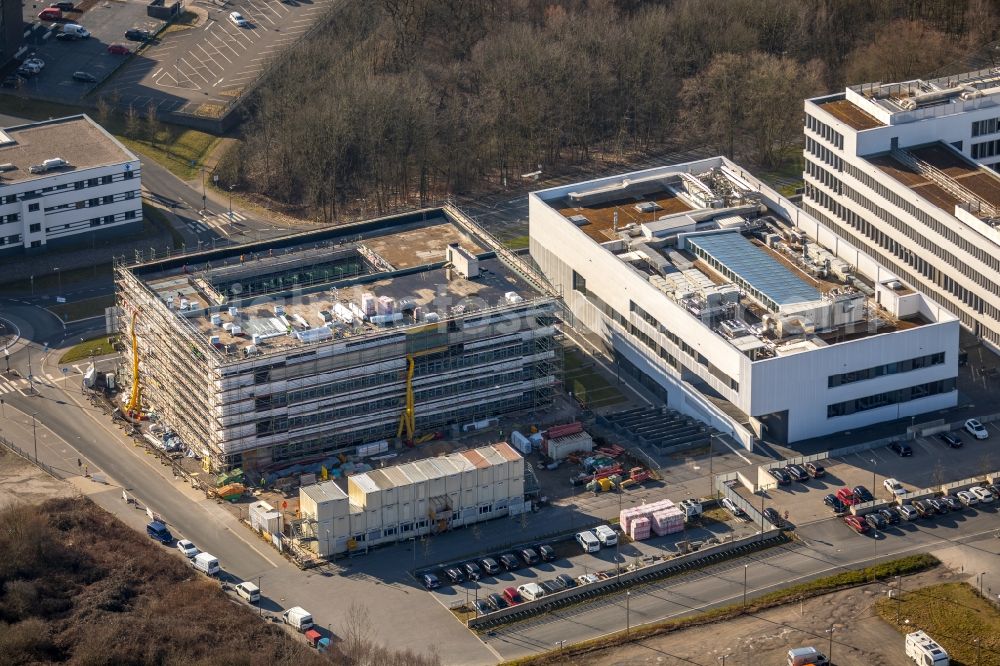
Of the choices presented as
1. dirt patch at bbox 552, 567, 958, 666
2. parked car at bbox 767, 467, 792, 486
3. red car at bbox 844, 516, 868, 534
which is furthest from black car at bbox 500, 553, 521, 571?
red car at bbox 844, 516, 868, 534

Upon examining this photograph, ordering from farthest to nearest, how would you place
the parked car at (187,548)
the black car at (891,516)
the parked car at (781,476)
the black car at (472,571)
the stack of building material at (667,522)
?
the parked car at (781,476)
the black car at (891,516)
the stack of building material at (667,522)
the parked car at (187,548)
the black car at (472,571)

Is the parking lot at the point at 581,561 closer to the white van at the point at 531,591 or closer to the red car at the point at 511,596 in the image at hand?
the red car at the point at 511,596

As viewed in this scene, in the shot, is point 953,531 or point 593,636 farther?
point 953,531

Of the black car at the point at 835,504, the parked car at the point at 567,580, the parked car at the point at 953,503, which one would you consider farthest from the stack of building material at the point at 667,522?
the parked car at the point at 953,503

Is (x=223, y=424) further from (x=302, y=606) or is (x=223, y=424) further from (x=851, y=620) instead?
(x=851, y=620)

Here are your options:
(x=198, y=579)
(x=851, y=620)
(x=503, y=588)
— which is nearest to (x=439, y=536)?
(x=503, y=588)

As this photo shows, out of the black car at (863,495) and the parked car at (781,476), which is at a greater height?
the parked car at (781,476)
